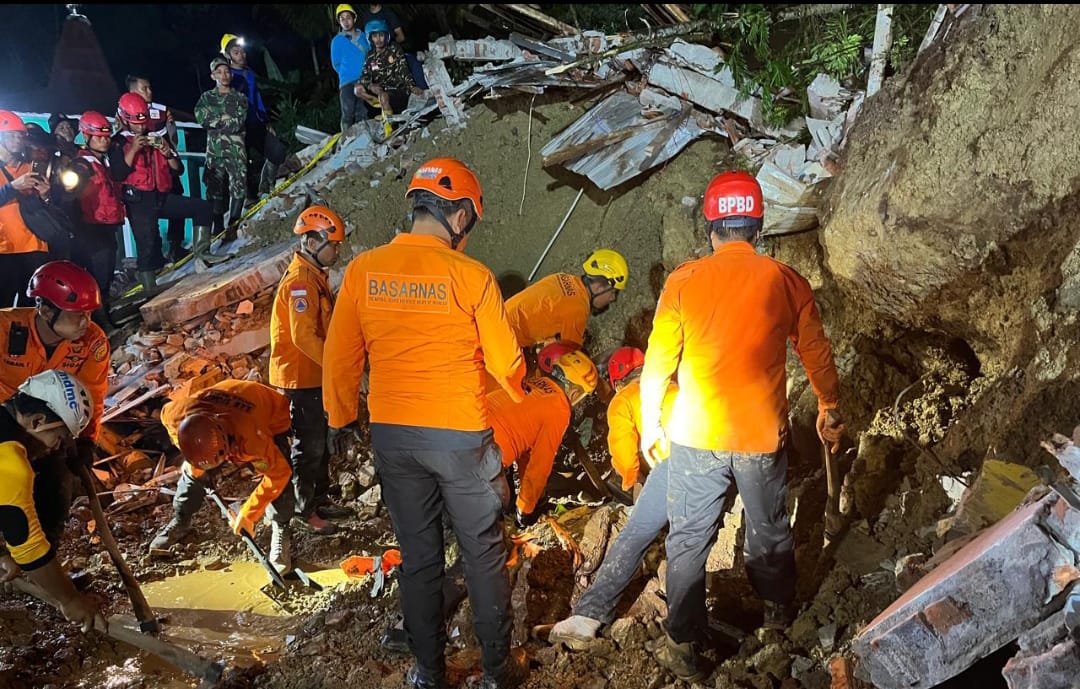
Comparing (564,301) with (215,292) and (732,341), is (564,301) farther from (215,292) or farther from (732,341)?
(215,292)

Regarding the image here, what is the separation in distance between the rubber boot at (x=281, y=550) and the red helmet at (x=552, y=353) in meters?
2.01

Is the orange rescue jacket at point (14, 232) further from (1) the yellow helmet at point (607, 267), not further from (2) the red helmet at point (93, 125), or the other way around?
(1) the yellow helmet at point (607, 267)

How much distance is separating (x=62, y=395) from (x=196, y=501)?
5.22ft

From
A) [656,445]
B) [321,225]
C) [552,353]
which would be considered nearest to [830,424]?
[656,445]

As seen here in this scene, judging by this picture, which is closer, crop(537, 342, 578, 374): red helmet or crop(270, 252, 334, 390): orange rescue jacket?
crop(537, 342, 578, 374): red helmet

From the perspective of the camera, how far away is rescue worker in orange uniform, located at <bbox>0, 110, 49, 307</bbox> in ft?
20.1

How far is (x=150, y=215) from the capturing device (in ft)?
24.7

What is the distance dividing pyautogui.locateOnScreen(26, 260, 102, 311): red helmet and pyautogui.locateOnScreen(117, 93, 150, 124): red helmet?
436 centimetres

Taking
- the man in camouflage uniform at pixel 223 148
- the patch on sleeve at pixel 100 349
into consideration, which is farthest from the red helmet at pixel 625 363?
the man in camouflage uniform at pixel 223 148

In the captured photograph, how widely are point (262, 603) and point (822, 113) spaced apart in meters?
5.01

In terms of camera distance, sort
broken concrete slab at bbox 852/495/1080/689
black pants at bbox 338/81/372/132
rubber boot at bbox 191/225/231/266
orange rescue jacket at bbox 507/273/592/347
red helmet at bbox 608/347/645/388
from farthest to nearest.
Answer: black pants at bbox 338/81/372/132, rubber boot at bbox 191/225/231/266, orange rescue jacket at bbox 507/273/592/347, red helmet at bbox 608/347/645/388, broken concrete slab at bbox 852/495/1080/689

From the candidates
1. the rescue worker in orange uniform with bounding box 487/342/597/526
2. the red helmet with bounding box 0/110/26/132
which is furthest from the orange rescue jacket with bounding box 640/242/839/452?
the red helmet with bounding box 0/110/26/132

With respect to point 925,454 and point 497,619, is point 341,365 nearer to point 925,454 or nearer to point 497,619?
point 497,619

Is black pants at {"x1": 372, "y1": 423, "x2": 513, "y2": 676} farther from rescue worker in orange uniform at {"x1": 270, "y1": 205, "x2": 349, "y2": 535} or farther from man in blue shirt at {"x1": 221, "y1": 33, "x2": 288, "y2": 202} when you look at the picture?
man in blue shirt at {"x1": 221, "y1": 33, "x2": 288, "y2": 202}
